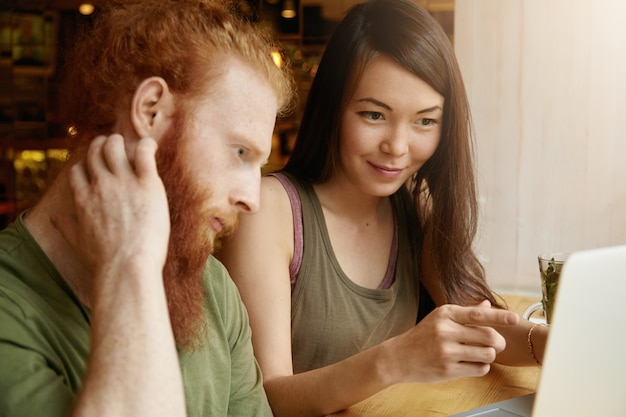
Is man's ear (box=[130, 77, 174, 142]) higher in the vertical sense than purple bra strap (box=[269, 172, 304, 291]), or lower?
higher

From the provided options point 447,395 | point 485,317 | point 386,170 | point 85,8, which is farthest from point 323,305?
point 85,8

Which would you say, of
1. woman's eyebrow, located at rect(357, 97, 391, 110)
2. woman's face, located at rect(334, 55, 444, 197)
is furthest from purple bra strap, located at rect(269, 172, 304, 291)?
woman's eyebrow, located at rect(357, 97, 391, 110)

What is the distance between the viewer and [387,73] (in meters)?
1.60

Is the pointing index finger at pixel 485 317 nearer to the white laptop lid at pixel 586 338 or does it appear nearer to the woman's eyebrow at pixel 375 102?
the white laptop lid at pixel 586 338

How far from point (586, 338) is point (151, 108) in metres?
0.57

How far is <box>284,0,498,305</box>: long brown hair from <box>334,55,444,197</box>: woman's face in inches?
0.8

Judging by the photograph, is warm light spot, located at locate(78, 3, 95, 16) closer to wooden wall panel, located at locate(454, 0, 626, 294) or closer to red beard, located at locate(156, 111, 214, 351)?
wooden wall panel, located at locate(454, 0, 626, 294)

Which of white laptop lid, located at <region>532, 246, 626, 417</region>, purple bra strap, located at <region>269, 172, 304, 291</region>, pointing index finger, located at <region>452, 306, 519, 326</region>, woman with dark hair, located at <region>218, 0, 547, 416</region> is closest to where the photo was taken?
white laptop lid, located at <region>532, 246, 626, 417</region>

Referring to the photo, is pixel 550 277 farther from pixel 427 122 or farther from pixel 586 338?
pixel 586 338

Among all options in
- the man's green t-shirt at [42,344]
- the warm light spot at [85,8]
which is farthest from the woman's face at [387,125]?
the warm light spot at [85,8]

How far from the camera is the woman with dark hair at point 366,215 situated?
60.0 inches

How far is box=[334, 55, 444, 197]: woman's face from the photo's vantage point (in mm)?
1595

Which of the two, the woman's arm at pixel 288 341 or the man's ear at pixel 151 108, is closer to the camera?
the man's ear at pixel 151 108

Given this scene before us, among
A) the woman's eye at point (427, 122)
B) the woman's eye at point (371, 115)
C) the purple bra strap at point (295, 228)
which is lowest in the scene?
the purple bra strap at point (295, 228)
